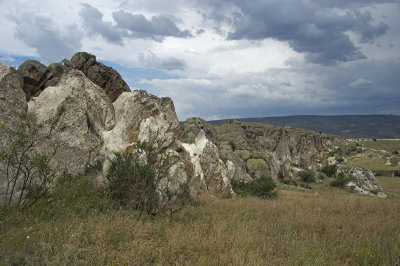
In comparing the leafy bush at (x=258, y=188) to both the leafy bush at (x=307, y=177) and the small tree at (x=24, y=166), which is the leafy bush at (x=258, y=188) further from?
the leafy bush at (x=307, y=177)

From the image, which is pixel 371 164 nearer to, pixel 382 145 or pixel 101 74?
pixel 382 145

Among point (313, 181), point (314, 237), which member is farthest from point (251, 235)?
point (313, 181)

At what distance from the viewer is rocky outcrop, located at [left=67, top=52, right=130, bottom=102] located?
21.5m

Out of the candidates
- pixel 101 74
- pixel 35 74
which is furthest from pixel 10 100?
pixel 101 74

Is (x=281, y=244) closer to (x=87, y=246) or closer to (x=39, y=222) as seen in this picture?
(x=87, y=246)

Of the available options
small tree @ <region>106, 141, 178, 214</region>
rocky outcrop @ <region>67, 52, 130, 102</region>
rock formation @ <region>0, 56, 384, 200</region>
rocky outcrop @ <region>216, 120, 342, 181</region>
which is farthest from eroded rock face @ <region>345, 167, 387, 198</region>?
small tree @ <region>106, 141, 178, 214</region>

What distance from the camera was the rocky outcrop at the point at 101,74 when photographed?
70.4 feet

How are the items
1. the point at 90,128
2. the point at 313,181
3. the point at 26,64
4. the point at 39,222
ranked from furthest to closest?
the point at 313,181 < the point at 26,64 < the point at 90,128 < the point at 39,222

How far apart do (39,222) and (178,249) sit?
9.54 feet

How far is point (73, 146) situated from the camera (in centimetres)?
896

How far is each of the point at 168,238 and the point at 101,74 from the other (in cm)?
1957

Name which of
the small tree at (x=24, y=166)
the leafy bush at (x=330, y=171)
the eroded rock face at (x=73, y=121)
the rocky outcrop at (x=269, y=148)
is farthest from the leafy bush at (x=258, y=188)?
the leafy bush at (x=330, y=171)

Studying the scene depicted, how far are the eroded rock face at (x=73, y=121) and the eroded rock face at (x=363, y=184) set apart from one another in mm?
33950

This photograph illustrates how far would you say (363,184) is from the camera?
3522 centimetres
